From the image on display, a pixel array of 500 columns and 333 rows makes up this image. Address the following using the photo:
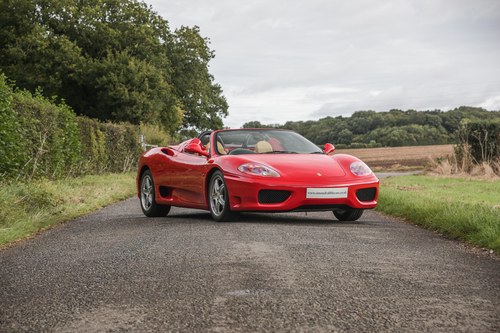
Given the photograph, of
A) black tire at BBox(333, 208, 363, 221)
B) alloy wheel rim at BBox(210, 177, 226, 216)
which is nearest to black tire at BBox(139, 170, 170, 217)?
alloy wheel rim at BBox(210, 177, 226, 216)

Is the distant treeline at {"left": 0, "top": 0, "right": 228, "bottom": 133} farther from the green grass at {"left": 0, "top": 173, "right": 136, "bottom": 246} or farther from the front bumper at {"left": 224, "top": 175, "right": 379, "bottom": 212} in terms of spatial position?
the front bumper at {"left": 224, "top": 175, "right": 379, "bottom": 212}

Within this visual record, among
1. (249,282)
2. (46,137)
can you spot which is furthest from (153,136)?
(249,282)

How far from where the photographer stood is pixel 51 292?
5074 millimetres

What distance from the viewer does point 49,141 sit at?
17734 millimetres

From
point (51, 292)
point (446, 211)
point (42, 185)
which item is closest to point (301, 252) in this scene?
point (51, 292)

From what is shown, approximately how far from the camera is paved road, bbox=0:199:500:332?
4086mm

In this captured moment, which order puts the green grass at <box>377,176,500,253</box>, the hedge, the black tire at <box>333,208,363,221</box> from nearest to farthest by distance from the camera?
the green grass at <box>377,176,500,253</box> < the black tire at <box>333,208,363,221</box> < the hedge

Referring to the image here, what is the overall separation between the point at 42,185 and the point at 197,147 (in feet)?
13.1

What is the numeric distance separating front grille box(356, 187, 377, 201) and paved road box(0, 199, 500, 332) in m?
0.99

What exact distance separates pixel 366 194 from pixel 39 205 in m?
5.48

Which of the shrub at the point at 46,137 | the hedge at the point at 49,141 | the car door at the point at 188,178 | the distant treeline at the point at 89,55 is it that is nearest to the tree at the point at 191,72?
the distant treeline at the point at 89,55

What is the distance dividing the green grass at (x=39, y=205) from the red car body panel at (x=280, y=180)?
2.17 metres

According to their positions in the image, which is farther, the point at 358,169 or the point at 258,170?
the point at 358,169

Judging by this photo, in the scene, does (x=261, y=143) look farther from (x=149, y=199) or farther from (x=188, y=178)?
(x=149, y=199)
